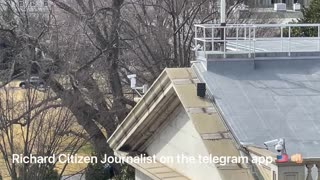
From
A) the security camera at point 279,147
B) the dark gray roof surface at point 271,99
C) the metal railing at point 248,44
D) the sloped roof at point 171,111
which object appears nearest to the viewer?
the security camera at point 279,147

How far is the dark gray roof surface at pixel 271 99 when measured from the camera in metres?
9.30

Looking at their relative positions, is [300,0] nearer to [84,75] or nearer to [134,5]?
[134,5]

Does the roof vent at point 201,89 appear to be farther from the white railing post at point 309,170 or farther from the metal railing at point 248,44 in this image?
the white railing post at point 309,170

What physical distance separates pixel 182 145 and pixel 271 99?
1.91 metres

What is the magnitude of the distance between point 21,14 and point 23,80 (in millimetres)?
4615

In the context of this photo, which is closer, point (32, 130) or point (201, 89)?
point (201, 89)

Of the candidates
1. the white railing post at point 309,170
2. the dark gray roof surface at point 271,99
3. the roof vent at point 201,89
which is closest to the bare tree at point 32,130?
the dark gray roof surface at point 271,99

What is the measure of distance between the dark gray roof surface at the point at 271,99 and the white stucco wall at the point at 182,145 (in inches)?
29.6

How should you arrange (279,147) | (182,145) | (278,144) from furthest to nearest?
(182,145)
(278,144)
(279,147)

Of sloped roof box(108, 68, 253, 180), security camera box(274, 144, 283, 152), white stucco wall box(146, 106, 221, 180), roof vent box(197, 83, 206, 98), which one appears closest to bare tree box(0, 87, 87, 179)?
sloped roof box(108, 68, 253, 180)

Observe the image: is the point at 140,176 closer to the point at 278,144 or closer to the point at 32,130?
the point at 278,144

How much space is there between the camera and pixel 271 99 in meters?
10.2

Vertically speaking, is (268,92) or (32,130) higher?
(268,92)

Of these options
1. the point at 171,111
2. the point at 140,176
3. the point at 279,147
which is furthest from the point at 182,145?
the point at 279,147
